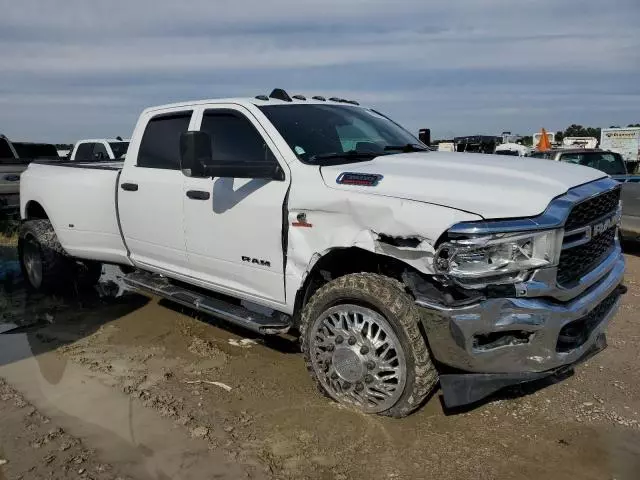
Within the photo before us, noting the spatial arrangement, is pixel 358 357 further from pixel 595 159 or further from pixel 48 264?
pixel 595 159

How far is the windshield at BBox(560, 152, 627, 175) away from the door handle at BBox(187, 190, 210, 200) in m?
7.34

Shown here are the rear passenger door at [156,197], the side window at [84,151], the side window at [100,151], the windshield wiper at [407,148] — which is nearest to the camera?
the windshield wiper at [407,148]

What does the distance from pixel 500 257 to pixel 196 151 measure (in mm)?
2096

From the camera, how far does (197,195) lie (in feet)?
14.8

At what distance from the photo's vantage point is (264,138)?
4195 mm

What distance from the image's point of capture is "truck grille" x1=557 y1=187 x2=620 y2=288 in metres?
3.21

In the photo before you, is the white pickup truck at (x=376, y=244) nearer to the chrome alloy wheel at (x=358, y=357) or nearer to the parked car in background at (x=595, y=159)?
the chrome alloy wheel at (x=358, y=357)

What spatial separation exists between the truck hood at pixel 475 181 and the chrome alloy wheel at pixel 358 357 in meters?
0.76

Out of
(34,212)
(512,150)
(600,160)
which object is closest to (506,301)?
(34,212)

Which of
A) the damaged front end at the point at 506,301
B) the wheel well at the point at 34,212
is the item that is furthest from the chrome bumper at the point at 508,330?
the wheel well at the point at 34,212

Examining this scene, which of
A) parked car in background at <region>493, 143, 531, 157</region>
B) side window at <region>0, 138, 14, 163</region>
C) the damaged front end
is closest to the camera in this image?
the damaged front end

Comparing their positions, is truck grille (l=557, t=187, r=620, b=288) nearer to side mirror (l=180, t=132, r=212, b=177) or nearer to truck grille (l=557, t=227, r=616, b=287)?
truck grille (l=557, t=227, r=616, b=287)

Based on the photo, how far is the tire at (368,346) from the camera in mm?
3297

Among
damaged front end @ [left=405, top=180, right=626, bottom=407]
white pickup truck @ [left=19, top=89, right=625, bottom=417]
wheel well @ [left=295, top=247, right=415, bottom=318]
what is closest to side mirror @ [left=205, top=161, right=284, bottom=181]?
white pickup truck @ [left=19, top=89, right=625, bottom=417]
